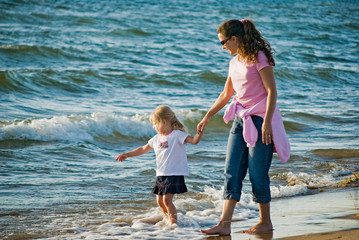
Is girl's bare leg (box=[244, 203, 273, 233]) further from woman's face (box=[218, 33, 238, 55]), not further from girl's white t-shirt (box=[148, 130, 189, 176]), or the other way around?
woman's face (box=[218, 33, 238, 55])

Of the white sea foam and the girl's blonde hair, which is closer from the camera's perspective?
the girl's blonde hair

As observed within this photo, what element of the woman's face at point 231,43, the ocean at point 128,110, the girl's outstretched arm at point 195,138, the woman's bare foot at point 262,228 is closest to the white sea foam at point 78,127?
the ocean at point 128,110

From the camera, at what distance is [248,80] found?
163 inches

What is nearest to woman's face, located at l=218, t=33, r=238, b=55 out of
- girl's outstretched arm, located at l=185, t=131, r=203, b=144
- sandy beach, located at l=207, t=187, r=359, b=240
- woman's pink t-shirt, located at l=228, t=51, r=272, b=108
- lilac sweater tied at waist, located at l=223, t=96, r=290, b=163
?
woman's pink t-shirt, located at l=228, t=51, r=272, b=108

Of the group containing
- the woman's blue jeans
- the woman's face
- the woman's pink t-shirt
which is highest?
the woman's face

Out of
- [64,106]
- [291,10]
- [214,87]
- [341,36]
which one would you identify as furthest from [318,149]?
[291,10]

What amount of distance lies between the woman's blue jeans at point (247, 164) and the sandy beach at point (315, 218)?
34cm

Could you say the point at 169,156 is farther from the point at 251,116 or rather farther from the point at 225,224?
the point at 251,116

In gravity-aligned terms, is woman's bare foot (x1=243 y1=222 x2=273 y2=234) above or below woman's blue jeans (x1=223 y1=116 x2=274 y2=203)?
below

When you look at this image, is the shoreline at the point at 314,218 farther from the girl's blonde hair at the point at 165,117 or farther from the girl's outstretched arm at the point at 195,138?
the girl's blonde hair at the point at 165,117

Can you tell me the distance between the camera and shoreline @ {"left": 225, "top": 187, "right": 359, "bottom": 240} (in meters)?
4.17

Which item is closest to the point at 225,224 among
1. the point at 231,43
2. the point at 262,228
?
the point at 262,228

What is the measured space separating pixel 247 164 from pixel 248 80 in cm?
71

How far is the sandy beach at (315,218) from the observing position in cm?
417
